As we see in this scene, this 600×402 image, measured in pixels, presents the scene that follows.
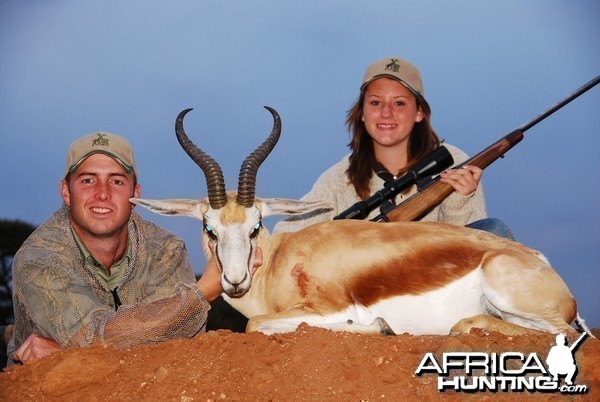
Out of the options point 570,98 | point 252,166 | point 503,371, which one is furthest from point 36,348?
point 570,98

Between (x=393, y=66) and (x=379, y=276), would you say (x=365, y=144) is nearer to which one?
(x=393, y=66)

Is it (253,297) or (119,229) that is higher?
(119,229)

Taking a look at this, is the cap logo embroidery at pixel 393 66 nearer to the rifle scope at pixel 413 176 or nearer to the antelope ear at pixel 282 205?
the rifle scope at pixel 413 176

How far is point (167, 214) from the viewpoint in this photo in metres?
7.57

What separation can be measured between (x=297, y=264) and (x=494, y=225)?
2.65 meters

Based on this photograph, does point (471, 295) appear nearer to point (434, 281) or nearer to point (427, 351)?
point (434, 281)

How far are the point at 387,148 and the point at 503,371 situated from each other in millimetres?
4259

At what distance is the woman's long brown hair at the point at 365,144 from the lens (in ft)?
30.2

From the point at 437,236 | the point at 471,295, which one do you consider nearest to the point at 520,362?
the point at 471,295

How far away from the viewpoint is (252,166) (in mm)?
7266

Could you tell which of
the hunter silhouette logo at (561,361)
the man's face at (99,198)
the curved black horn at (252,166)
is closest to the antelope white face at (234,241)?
the curved black horn at (252,166)

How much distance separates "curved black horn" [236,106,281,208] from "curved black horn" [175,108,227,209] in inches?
7.1

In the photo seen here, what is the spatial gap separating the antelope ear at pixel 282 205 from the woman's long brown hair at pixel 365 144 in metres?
1.75

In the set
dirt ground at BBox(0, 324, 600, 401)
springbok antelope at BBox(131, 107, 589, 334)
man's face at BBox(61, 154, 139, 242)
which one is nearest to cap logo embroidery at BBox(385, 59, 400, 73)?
springbok antelope at BBox(131, 107, 589, 334)
